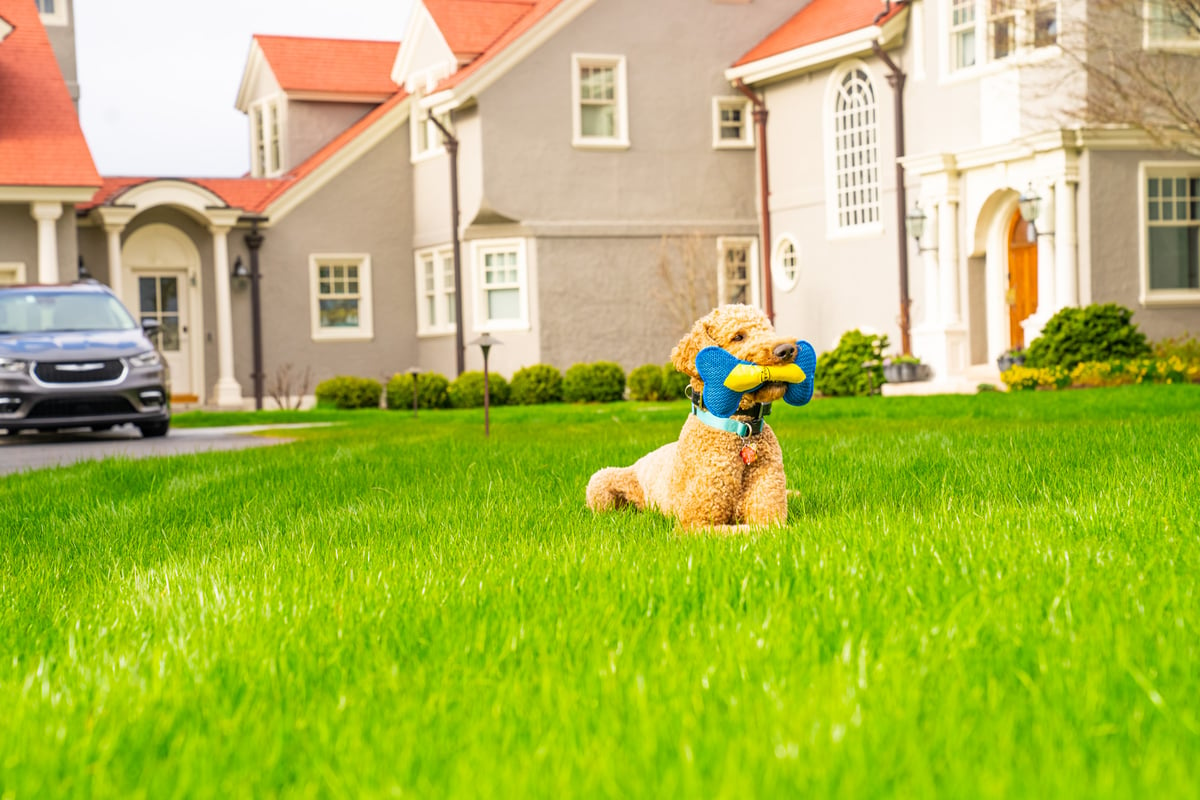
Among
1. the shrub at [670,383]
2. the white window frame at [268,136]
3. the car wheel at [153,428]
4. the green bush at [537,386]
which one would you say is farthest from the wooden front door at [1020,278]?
the white window frame at [268,136]

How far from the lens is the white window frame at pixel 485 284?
28.0m

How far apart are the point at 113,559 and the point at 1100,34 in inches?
727

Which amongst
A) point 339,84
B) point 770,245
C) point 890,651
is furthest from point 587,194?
point 890,651

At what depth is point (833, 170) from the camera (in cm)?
2656

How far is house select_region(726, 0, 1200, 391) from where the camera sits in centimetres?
2181

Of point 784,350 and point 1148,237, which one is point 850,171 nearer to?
point 1148,237

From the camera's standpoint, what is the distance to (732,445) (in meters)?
5.79

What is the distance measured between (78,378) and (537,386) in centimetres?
1047

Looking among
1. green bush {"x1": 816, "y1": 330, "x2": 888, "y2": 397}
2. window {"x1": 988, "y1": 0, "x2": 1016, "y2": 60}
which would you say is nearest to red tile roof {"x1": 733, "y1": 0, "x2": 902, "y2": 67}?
window {"x1": 988, "y1": 0, "x2": 1016, "y2": 60}

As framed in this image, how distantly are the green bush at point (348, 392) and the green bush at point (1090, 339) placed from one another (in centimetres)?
1257

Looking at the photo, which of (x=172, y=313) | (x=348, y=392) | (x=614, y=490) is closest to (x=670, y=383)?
(x=348, y=392)

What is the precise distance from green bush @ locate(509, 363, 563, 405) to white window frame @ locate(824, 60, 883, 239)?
5742 mm

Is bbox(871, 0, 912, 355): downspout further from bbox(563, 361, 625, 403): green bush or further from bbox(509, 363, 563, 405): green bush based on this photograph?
bbox(509, 363, 563, 405): green bush

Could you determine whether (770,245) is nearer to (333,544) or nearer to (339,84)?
(339,84)
